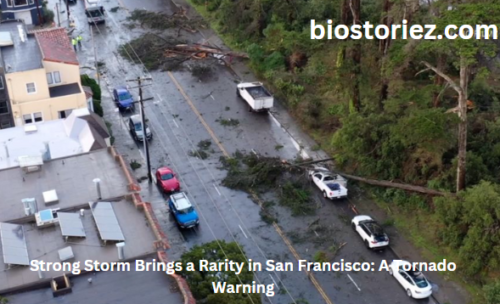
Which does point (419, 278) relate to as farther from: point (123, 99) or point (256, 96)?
point (123, 99)

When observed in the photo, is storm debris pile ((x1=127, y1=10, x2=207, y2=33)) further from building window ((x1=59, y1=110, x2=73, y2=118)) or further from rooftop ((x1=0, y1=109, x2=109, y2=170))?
rooftop ((x1=0, y1=109, x2=109, y2=170))

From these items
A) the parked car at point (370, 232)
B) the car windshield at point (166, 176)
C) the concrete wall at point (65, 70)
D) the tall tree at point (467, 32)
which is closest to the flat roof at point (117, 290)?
the parked car at point (370, 232)

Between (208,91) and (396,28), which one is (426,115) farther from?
(208,91)

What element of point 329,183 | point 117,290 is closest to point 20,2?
point 329,183

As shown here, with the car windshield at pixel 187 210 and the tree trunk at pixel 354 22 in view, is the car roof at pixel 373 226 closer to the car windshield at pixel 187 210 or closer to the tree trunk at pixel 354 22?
the car windshield at pixel 187 210

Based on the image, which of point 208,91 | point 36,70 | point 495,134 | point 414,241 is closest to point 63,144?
point 36,70

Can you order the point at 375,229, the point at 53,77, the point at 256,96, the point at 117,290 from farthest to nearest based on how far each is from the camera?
the point at 256,96 → the point at 53,77 → the point at 375,229 → the point at 117,290

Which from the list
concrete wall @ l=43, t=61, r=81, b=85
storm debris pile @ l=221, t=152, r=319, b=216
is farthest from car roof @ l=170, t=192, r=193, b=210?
concrete wall @ l=43, t=61, r=81, b=85
